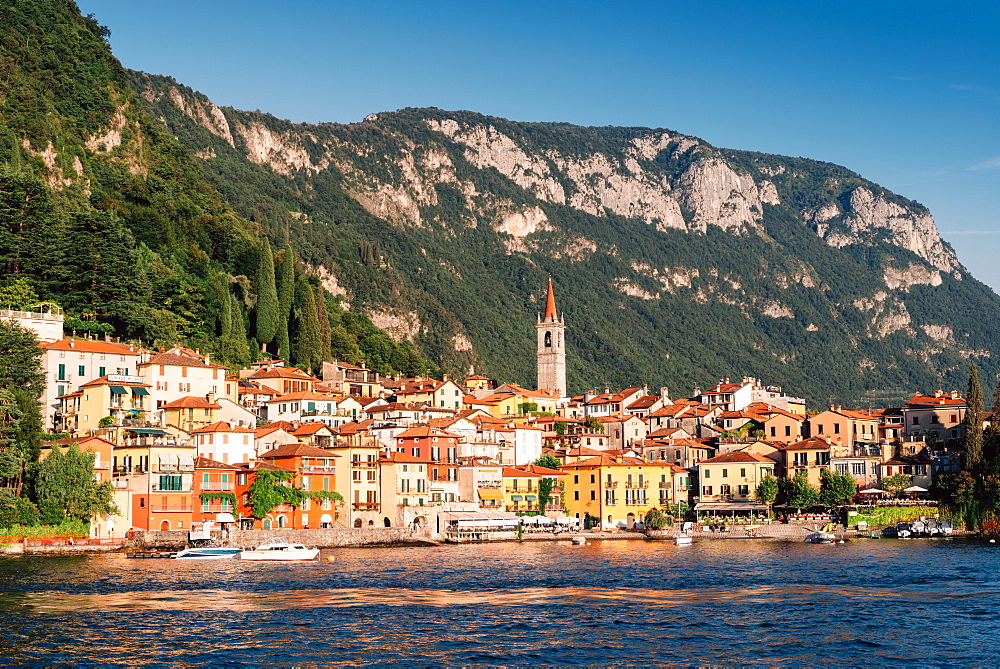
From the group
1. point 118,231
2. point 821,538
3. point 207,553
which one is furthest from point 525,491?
point 118,231

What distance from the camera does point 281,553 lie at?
256 feet

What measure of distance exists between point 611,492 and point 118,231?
46.9 meters

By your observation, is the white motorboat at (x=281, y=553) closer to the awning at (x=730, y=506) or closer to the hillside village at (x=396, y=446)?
the hillside village at (x=396, y=446)

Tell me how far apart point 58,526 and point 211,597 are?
91.1 feet

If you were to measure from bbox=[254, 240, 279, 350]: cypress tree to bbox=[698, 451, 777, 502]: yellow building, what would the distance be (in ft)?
153

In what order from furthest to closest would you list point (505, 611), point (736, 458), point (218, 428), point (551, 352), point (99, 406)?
point (551, 352) < point (736, 458) < point (99, 406) < point (218, 428) < point (505, 611)

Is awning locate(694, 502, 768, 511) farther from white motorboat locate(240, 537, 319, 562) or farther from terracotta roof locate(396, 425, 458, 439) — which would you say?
white motorboat locate(240, 537, 319, 562)

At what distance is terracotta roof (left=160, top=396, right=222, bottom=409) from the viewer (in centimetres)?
9881

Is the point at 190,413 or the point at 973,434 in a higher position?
the point at 190,413

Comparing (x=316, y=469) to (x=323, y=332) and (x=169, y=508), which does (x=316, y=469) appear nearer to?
(x=169, y=508)

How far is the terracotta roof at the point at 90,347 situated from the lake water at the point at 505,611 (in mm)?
26841

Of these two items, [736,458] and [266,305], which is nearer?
[736,458]

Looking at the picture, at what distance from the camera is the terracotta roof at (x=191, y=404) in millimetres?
98812

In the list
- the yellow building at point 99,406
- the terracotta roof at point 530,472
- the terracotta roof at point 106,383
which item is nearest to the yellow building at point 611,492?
the terracotta roof at point 530,472
